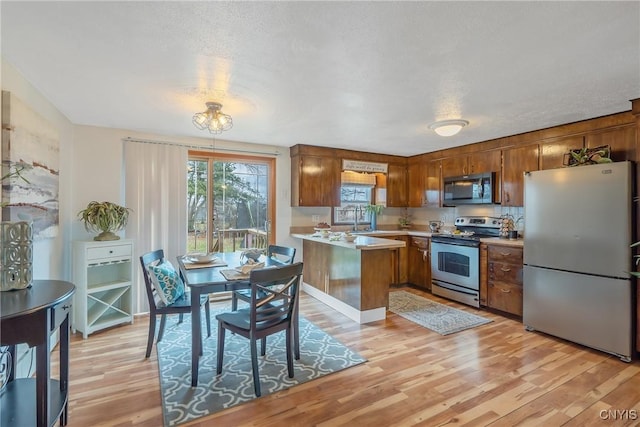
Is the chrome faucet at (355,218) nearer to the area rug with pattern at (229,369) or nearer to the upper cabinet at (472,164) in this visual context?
the upper cabinet at (472,164)

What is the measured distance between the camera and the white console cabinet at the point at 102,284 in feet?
9.63

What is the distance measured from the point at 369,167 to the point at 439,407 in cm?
364

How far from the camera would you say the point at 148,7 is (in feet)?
4.55

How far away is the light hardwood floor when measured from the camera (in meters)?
1.83

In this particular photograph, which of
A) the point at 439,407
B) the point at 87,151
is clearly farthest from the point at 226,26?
the point at 87,151

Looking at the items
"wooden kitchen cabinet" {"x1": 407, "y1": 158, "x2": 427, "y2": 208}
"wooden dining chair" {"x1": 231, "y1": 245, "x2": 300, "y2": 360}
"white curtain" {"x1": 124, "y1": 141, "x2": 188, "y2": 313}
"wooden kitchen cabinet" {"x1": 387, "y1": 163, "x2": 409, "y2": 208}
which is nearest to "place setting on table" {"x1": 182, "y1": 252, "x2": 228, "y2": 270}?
"wooden dining chair" {"x1": 231, "y1": 245, "x2": 300, "y2": 360}

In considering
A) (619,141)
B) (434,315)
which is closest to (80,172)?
(434,315)

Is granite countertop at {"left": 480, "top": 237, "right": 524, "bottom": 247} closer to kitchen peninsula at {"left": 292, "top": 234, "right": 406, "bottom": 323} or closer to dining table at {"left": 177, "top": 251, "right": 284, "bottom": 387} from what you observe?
kitchen peninsula at {"left": 292, "top": 234, "right": 406, "bottom": 323}

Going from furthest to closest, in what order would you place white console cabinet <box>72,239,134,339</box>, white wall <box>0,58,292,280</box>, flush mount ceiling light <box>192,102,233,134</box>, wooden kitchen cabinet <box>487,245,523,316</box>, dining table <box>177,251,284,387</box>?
wooden kitchen cabinet <box>487,245,523,316</box> → white console cabinet <box>72,239,134,339</box> → white wall <box>0,58,292,280</box> → flush mount ceiling light <box>192,102,233,134</box> → dining table <box>177,251,284,387</box>

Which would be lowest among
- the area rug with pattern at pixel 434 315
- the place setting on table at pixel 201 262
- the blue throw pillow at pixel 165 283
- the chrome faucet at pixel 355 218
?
the area rug with pattern at pixel 434 315

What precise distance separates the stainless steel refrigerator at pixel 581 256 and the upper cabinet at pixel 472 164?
2.94ft

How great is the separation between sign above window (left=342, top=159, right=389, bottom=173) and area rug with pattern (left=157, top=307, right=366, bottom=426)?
2.58m

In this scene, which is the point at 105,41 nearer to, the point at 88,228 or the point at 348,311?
the point at 88,228

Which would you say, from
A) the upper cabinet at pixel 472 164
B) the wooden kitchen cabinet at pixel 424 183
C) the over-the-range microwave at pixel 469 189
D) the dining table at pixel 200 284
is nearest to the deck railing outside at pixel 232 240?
the dining table at pixel 200 284
